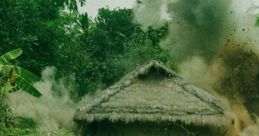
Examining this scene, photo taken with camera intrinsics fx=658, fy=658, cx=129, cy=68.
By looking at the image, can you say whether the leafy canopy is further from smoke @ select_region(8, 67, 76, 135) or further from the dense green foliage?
smoke @ select_region(8, 67, 76, 135)

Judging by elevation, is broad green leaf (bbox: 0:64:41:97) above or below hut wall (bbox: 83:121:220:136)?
above

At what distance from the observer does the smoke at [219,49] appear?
1758 centimetres

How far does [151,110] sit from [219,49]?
5213 millimetres

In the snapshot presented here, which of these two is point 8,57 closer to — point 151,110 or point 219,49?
point 151,110

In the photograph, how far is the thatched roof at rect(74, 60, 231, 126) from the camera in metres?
14.1

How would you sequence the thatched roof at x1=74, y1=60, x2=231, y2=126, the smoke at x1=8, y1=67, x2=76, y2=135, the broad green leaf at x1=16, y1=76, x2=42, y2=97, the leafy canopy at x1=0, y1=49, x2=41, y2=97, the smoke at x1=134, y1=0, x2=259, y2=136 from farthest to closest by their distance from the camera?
the smoke at x1=8, y1=67, x2=76, y2=135 → the smoke at x1=134, y1=0, x2=259, y2=136 → the thatched roof at x1=74, y1=60, x2=231, y2=126 → the broad green leaf at x1=16, y1=76, x2=42, y2=97 → the leafy canopy at x1=0, y1=49, x2=41, y2=97

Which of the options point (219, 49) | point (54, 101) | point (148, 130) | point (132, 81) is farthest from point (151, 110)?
point (54, 101)

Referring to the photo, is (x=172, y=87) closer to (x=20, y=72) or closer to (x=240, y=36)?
(x=240, y=36)

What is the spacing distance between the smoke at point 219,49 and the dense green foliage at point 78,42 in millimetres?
2741

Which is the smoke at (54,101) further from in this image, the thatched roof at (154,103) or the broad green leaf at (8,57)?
the broad green leaf at (8,57)

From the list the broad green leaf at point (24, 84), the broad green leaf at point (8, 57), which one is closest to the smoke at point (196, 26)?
the broad green leaf at point (8, 57)

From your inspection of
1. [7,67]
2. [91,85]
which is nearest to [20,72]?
[7,67]

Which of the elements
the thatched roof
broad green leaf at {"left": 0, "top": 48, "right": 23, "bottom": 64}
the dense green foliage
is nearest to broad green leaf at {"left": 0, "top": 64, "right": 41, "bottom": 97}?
broad green leaf at {"left": 0, "top": 48, "right": 23, "bottom": 64}

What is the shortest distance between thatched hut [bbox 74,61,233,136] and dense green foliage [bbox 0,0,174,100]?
12.3 ft
